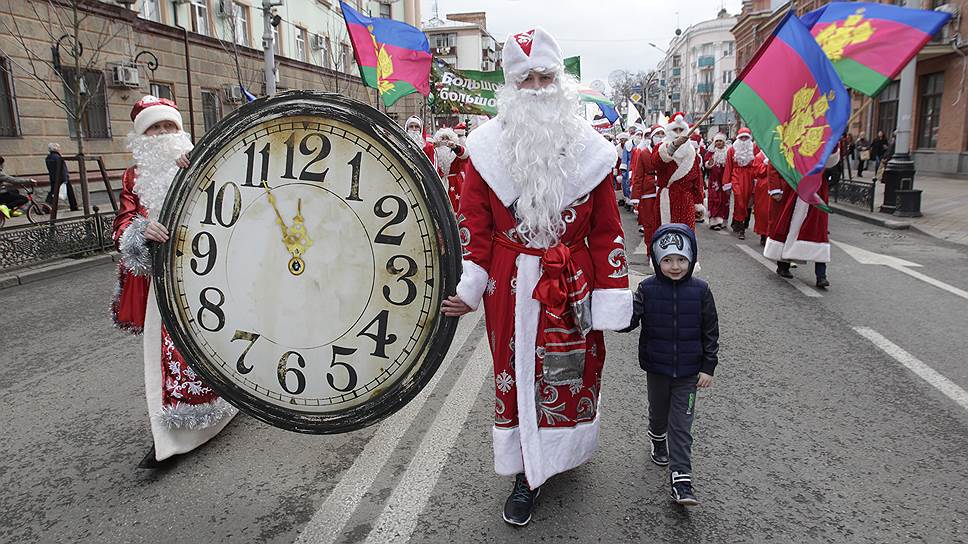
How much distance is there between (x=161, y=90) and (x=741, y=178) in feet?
53.1

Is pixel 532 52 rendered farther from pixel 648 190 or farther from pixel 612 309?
pixel 648 190

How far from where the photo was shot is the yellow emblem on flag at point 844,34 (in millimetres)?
4102

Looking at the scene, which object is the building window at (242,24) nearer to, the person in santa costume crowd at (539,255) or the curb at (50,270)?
the curb at (50,270)

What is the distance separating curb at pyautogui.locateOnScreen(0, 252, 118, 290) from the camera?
27.6 feet

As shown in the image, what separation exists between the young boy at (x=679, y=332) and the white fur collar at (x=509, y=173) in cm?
54

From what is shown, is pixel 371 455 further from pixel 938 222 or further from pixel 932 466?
pixel 938 222

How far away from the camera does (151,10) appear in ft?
62.6

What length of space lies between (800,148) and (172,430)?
370 centimetres

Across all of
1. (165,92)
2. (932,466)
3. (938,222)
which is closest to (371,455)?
(932,466)

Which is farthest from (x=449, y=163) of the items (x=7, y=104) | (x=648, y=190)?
(x=7, y=104)

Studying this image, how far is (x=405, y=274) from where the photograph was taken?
2295mm

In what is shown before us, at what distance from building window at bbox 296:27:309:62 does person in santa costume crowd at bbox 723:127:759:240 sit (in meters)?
20.6

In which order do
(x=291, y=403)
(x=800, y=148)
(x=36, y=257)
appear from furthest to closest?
(x=36, y=257) < (x=800, y=148) < (x=291, y=403)

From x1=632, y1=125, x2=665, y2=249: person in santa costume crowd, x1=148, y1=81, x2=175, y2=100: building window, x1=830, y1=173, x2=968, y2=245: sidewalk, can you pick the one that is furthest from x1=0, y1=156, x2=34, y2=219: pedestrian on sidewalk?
x1=830, y1=173, x2=968, y2=245: sidewalk
